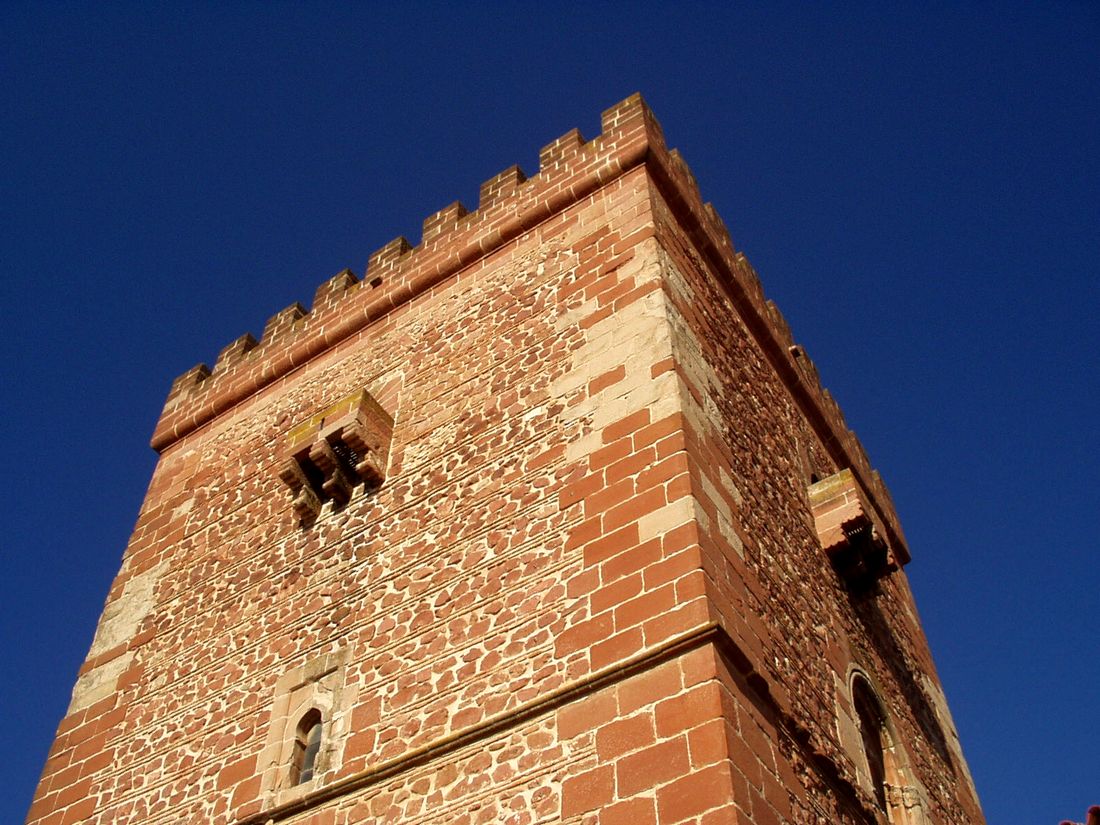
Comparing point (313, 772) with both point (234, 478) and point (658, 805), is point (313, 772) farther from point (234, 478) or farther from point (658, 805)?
point (234, 478)

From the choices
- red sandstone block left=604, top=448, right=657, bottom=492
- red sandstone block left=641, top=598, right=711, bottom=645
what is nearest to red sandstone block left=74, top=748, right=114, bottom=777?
red sandstone block left=604, top=448, right=657, bottom=492

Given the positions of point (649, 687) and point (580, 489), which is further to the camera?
point (580, 489)

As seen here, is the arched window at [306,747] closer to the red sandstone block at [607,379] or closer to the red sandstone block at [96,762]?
the red sandstone block at [96,762]

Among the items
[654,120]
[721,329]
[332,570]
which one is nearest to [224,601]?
[332,570]

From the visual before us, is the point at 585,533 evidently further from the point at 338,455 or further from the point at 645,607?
the point at 338,455

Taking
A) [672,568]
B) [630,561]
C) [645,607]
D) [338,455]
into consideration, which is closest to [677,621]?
[645,607]

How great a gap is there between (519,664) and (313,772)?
170cm

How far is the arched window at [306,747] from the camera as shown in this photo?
7551 millimetres

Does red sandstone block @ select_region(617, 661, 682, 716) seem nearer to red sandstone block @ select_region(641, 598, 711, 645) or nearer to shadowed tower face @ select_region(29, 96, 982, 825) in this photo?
shadowed tower face @ select_region(29, 96, 982, 825)

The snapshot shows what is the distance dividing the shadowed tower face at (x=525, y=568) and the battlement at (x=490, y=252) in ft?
0.13

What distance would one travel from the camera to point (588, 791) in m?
5.96

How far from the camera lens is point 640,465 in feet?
24.3

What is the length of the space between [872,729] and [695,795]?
3910 millimetres

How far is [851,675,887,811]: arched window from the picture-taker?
338 inches
